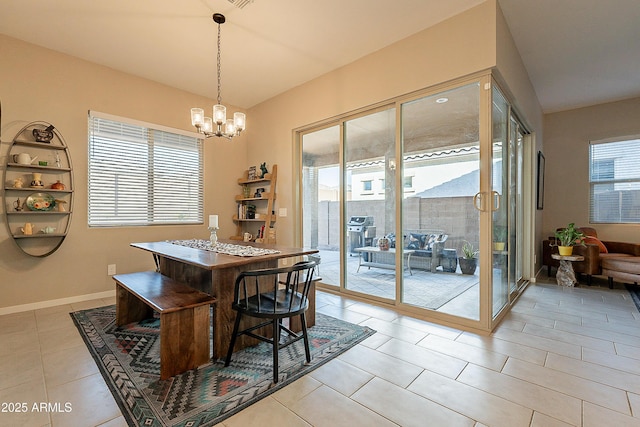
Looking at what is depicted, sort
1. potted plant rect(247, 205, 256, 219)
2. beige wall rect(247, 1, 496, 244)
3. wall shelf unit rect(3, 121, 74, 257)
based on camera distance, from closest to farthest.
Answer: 1. beige wall rect(247, 1, 496, 244)
2. wall shelf unit rect(3, 121, 74, 257)
3. potted plant rect(247, 205, 256, 219)

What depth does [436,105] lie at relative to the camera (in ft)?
9.78

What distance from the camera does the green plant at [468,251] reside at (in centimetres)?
275

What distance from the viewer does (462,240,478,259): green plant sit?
275 centimetres

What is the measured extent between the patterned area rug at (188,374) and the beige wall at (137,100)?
3.47ft

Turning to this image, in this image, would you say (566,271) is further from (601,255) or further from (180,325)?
(180,325)

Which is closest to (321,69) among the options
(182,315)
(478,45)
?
(478,45)

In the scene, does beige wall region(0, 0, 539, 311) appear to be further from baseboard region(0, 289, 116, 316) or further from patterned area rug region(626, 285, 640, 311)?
patterned area rug region(626, 285, 640, 311)

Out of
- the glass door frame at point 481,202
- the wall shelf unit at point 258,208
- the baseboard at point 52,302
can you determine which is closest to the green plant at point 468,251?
the glass door frame at point 481,202

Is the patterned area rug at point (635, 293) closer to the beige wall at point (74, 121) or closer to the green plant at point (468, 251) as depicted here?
the green plant at point (468, 251)

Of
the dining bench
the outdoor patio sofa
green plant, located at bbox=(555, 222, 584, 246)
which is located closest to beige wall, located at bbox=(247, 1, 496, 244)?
the outdoor patio sofa

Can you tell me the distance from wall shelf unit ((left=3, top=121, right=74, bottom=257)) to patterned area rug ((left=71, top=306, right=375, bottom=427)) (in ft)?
3.87

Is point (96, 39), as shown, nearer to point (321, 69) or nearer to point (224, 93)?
point (224, 93)

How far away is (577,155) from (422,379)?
547 centimetres

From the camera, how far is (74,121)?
3387 mm
